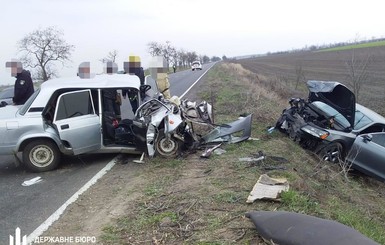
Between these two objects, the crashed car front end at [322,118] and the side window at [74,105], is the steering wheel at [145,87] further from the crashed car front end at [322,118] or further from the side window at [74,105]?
the crashed car front end at [322,118]

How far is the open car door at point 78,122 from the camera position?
6.82 metres

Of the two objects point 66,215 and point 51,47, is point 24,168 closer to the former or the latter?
point 66,215

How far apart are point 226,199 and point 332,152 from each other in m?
4.23

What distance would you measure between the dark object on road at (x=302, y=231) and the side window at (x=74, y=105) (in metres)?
4.15

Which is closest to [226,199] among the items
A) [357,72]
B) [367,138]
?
[367,138]

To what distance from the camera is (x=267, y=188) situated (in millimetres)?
5195

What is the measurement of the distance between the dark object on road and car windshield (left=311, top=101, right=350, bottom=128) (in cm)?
536

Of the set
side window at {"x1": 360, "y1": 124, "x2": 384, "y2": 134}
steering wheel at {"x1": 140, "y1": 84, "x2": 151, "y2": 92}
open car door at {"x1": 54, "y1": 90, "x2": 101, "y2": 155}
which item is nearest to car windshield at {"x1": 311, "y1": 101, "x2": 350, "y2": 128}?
side window at {"x1": 360, "y1": 124, "x2": 384, "y2": 134}

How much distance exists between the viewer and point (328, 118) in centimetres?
876

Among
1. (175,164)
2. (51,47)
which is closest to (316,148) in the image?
(175,164)

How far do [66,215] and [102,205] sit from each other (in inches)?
19.8

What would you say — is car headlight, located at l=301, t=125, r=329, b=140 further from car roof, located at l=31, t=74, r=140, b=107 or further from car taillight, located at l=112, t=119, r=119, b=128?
car taillight, located at l=112, t=119, r=119, b=128

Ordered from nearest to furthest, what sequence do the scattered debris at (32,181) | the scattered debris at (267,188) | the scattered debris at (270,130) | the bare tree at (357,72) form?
the scattered debris at (267,188)
the scattered debris at (32,181)
the scattered debris at (270,130)
the bare tree at (357,72)

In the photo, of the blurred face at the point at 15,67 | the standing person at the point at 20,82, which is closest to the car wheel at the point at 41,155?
the standing person at the point at 20,82
